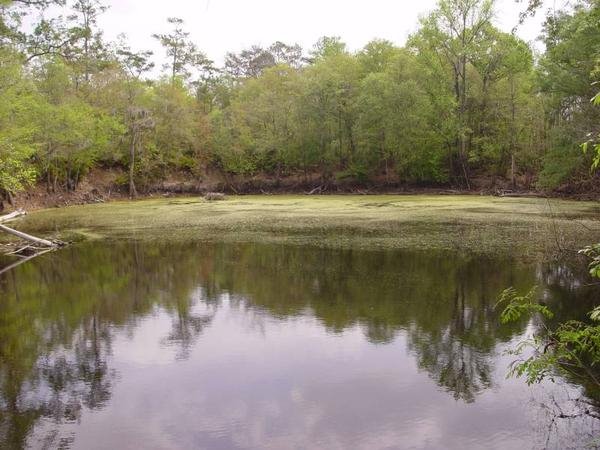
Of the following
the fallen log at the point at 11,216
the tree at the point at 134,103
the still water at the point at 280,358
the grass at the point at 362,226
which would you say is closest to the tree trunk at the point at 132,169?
the tree at the point at 134,103

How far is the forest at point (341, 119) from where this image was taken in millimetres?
35625

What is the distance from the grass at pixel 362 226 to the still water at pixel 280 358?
10.4 feet

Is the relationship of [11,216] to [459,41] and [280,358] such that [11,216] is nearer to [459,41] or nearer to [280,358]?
[280,358]

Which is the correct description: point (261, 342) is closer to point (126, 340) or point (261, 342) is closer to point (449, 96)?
point (126, 340)

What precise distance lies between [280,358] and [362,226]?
13505mm

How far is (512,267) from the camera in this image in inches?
468

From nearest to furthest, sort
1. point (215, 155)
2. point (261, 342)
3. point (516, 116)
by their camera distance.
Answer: point (261, 342) < point (516, 116) < point (215, 155)

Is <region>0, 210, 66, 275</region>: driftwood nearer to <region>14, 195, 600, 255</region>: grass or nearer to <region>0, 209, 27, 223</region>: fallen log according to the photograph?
<region>14, 195, 600, 255</region>: grass

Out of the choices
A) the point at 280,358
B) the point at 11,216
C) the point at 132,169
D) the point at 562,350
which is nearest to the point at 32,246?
the point at 11,216

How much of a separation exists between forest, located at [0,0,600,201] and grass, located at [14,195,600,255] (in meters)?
8.87

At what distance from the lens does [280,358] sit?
7109 millimetres

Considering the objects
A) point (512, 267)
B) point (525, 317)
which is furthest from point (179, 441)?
point (512, 267)

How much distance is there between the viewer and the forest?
117 feet

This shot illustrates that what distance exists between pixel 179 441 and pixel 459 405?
2862 millimetres
